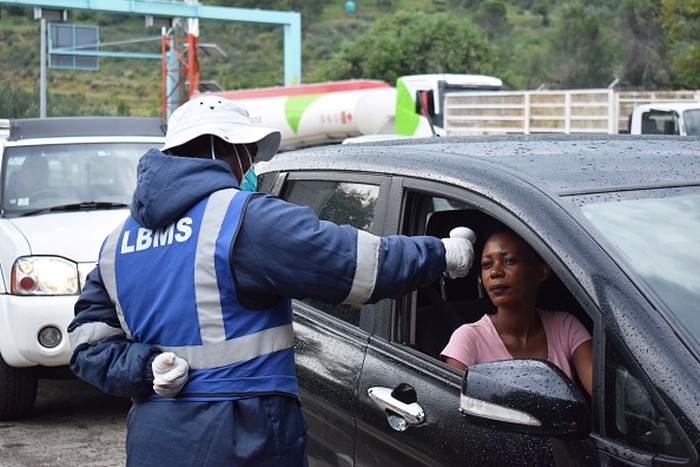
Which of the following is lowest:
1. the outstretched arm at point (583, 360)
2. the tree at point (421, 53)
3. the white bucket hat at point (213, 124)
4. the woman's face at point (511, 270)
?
the outstretched arm at point (583, 360)

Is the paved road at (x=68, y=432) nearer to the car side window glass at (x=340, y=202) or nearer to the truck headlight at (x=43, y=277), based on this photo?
the truck headlight at (x=43, y=277)

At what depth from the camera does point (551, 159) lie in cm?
307

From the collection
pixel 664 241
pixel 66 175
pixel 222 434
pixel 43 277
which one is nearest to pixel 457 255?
pixel 664 241

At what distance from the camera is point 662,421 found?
7.67 feet

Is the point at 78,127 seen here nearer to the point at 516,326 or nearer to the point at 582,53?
the point at 516,326

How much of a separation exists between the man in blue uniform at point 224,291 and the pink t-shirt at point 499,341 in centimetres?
44

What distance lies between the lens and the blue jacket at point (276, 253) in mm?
2754

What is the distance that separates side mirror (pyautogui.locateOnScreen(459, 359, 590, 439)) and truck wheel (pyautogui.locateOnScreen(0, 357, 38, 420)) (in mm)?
5054

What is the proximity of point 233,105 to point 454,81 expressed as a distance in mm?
24110

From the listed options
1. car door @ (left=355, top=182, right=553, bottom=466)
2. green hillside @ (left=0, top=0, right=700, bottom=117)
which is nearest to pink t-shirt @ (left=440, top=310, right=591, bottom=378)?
car door @ (left=355, top=182, right=553, bottom=466)

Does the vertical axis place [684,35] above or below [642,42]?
below

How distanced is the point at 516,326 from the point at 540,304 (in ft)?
0.70

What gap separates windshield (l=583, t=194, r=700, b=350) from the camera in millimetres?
2514

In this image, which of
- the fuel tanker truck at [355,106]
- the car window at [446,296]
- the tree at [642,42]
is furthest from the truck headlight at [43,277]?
the tree at [642,42]
